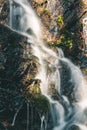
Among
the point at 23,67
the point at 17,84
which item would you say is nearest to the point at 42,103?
the point at 17,84

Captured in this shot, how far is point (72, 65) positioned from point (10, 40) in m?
5.27

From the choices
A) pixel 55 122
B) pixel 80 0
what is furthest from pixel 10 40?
pixel 80 0

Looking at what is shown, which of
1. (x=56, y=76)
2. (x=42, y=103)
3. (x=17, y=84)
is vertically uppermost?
(x=56, y=76)

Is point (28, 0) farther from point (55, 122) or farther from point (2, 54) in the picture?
point (55, 122)

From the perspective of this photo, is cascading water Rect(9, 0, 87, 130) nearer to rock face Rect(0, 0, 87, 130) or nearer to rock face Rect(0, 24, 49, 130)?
rock face Rect(0, 0, 87, 130)

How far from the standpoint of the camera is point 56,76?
31.3 meters

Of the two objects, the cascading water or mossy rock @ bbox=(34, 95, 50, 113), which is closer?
mossy rock @ bbox=(34, 95, 50, 113)

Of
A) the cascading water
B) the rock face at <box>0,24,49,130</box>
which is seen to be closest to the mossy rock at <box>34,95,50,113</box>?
the rock face at <box>0,24,49,130</box>

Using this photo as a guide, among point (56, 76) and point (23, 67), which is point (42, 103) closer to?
point (23, 67)

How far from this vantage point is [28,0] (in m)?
34.7

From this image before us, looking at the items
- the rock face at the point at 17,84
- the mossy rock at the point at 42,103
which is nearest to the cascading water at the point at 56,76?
the mossy rock at the point at 42,103

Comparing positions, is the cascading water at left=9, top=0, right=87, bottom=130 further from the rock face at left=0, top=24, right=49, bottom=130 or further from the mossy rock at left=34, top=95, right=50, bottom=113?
the rock face at left=0, top=24, right=49, bottom=130

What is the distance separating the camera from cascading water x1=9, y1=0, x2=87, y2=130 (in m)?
28.9

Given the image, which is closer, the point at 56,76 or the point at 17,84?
the point at 17,84
